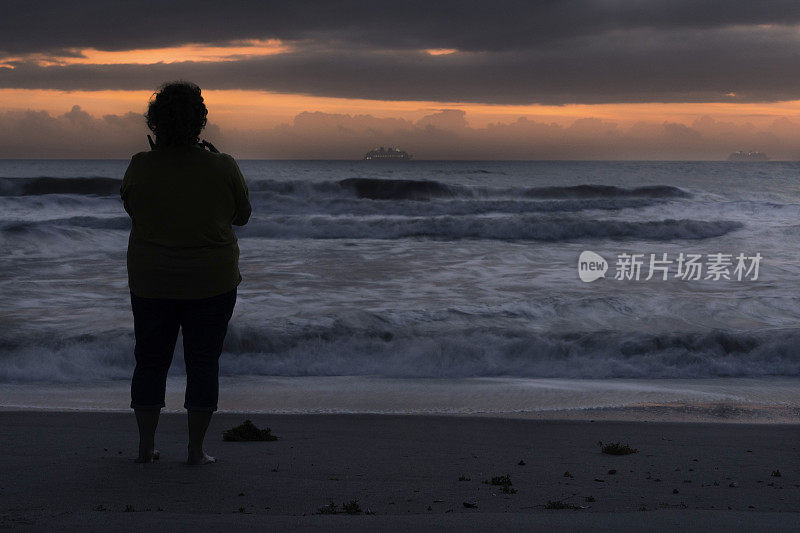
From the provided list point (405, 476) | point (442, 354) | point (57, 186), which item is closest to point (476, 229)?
point (442, 354)

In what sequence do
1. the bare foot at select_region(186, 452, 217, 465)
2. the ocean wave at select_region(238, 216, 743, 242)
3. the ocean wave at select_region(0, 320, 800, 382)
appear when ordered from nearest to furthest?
the bare foot at select_region(186, 452, 217, 465)
the ocean wave at select_region(0, 320, 800, 382)
the ocean wave at select_region(238, 216, 743, 242)

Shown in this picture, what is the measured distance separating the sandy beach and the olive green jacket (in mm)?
774

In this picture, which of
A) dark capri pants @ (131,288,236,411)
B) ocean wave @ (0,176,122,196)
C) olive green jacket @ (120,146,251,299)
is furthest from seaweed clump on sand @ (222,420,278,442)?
ocean wave @ (0,176,122,196)

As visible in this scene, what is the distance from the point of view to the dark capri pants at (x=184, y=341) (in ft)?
10.3

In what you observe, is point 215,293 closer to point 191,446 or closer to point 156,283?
point 156,283

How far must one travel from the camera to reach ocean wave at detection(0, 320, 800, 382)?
21.4 feet

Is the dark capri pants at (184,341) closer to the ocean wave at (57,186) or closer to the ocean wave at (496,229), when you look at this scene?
the ocean wave at (496,229)

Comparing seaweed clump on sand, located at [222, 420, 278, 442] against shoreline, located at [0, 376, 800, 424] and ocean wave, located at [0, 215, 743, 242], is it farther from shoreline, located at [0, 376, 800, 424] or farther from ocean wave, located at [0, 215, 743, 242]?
ocean wave, located at [0, 215, 743, 242]

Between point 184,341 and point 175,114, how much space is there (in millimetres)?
894

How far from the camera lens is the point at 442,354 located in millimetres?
6863

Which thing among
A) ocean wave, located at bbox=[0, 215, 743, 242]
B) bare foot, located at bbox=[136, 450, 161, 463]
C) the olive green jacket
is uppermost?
the olive green jacket

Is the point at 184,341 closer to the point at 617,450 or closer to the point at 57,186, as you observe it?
the point at 617,450

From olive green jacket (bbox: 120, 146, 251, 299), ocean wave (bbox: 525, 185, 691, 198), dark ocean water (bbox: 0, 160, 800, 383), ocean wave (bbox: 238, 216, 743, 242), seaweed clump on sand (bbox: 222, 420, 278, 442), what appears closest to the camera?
olive green jacket (bbox: 120, 146, 251, 299)

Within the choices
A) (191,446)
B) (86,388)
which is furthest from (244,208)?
(86,388)
